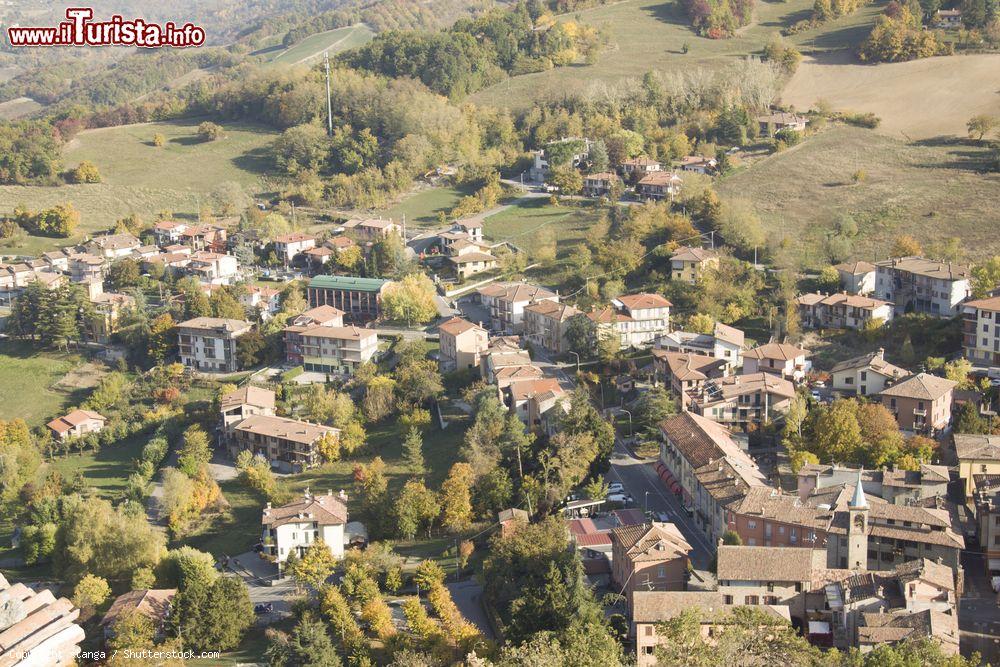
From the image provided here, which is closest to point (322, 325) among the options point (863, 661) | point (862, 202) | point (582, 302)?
point (582, 302)

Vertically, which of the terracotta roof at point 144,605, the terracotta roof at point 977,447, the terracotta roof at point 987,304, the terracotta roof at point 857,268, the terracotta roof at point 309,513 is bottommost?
the terracotta roof at point 144,605

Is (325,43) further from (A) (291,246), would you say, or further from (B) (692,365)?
(B) (692,365)

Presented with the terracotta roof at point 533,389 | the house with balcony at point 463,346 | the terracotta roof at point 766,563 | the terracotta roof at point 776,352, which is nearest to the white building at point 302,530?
the terracotta roof at point 533,389

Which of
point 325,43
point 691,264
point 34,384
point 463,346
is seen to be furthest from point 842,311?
point 325,43

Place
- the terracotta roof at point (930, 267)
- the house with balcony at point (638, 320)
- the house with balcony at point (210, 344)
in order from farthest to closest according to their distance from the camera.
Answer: the house with balcony at point (210, 344)
the house with balcony at point (638, 320)
the terracotta roof at point (930, 267)

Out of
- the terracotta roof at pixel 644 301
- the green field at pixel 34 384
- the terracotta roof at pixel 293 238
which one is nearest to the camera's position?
the terracotta roof at pixel 644 301

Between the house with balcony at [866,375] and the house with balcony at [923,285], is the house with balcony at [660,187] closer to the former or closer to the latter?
the house with balcony at [923,285]

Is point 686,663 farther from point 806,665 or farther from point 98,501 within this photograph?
point 98,501
